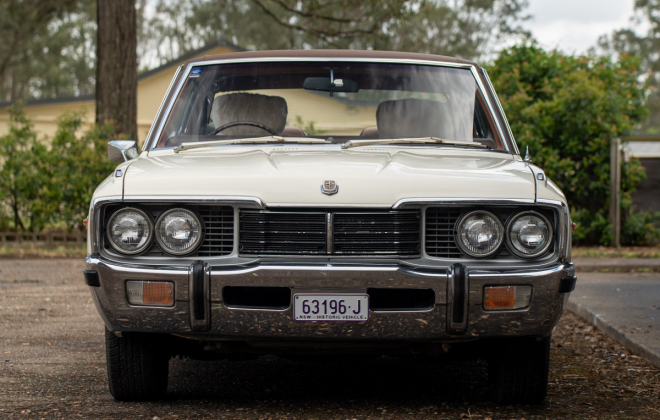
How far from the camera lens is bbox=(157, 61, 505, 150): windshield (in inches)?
178

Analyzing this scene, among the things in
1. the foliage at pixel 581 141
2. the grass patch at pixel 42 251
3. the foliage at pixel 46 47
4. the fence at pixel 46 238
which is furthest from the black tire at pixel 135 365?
the foliage at pixel 46 47

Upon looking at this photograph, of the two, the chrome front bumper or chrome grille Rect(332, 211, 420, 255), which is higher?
chrome grille Rect(332, 211, 420, 255)

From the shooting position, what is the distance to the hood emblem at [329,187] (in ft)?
10.9

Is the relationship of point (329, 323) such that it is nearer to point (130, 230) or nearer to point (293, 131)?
point (130, 230)

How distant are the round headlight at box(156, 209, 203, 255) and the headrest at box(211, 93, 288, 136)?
1223 millimetres

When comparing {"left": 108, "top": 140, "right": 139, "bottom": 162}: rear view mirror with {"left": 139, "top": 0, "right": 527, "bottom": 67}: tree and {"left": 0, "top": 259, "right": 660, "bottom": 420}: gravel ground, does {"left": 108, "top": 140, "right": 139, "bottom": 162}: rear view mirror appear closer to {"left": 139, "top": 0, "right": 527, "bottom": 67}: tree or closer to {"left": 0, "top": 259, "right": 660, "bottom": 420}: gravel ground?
{"left": 0, "top": 259, "right": 660, "bottom": 420}: gravel ground

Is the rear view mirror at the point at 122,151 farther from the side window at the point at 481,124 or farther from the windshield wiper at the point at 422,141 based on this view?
the side window at the point at 481,124

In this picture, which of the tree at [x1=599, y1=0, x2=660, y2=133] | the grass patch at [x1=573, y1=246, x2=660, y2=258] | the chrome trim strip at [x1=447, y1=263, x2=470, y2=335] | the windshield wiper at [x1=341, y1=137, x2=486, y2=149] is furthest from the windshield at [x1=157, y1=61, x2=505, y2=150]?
the tree at [x1=599, y1=0, x2=660, y2=133]

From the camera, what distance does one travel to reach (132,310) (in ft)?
11.0

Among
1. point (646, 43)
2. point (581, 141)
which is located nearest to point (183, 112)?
point (581, 141)

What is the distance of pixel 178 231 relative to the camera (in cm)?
337

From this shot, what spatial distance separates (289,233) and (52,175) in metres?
9.48

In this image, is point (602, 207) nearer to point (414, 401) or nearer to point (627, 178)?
point (627, 178)

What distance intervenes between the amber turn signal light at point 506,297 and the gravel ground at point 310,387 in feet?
2.02
